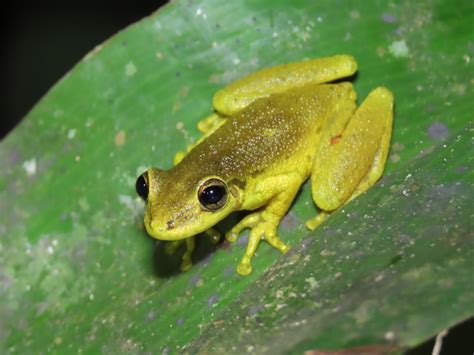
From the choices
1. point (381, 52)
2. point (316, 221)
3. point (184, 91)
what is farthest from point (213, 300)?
point (381, 52)

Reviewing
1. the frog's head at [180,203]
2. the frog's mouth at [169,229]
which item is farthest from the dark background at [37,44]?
the frog's mouth at [169,229]

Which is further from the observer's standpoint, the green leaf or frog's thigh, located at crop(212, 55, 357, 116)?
frog's thigh, located at crop(212, 55, 357, 116)

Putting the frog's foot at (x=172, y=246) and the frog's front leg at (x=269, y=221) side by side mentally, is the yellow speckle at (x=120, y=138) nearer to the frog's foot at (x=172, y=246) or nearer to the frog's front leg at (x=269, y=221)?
the frog's foot at (x=172, y=246)

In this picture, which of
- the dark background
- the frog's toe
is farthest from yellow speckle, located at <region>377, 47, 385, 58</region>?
the dark background

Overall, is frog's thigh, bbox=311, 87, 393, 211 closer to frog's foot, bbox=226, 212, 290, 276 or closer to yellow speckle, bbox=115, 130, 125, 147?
frog's foot, bbox=226, 212, 290, 276

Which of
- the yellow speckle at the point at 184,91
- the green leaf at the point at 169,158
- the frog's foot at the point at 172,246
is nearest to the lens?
the green leaf at the point at 169,158
